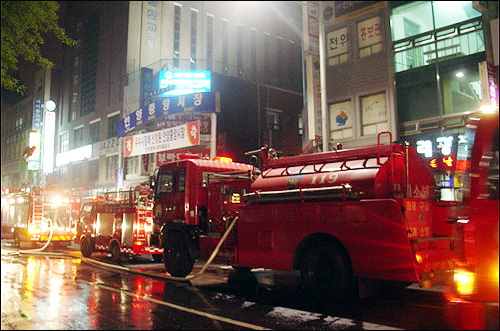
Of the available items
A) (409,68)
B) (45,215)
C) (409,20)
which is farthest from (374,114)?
(45,215)

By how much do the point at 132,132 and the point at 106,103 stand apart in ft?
30.3

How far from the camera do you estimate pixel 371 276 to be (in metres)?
7.29

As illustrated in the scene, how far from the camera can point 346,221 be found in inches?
298

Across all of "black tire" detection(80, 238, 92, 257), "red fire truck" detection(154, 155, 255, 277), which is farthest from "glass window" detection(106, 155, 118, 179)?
"red fire truck" detection(154, 155, 255, 277)

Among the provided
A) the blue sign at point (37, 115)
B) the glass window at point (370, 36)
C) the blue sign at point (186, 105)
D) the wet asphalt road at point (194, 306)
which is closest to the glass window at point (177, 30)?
the blue sign at point (186, 105)

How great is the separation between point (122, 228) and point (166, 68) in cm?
2008

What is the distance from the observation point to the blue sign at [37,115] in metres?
47.9

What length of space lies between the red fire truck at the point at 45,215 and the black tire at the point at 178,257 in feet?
39.1

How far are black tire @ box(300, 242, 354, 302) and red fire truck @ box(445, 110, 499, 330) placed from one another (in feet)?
5.66

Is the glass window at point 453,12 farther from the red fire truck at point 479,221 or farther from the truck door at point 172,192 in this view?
the truck door at point 172,192

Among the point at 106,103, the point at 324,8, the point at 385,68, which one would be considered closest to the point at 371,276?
the point at 385,68

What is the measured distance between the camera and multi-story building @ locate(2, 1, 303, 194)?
34969mm

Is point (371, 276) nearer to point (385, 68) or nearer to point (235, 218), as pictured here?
point (235, 218)

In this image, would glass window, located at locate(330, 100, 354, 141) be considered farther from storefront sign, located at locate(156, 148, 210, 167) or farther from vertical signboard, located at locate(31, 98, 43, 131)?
vertical signboard, located at locate(31, 98, 43, 131)
